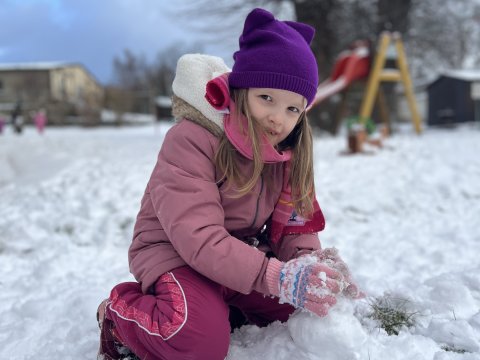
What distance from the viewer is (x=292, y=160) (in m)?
1.63

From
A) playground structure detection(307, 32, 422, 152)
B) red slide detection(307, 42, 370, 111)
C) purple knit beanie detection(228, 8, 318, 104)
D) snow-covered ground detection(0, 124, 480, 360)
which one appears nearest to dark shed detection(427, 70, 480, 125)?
playground structure detection(307, 32, 422, 152)

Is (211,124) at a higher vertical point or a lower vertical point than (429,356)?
higher

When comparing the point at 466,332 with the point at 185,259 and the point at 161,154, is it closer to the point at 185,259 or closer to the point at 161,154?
the point at 185,259

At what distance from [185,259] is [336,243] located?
1573 mm

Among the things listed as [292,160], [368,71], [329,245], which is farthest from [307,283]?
[368,71]

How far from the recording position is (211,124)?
4.89 ft

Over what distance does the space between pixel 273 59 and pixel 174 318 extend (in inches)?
32.6

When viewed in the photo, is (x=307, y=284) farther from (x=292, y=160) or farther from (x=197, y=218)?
Answer: (x=292, y=160)

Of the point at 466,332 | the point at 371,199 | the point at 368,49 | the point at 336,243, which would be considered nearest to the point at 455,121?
the point at 368,49

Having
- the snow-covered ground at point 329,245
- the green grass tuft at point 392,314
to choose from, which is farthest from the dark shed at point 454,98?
the green grass tuft at point 392,314

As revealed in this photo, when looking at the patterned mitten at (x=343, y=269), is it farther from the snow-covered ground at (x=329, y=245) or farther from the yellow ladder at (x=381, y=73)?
the yellow ladder at (x=381, y=73)

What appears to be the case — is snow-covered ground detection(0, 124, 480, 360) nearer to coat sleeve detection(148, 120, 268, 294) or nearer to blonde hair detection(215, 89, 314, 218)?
coat sleeve detection(148, 120, 268, 294)

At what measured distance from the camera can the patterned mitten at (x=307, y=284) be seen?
1.29 meters

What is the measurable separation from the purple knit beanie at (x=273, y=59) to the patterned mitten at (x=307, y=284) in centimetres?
55
